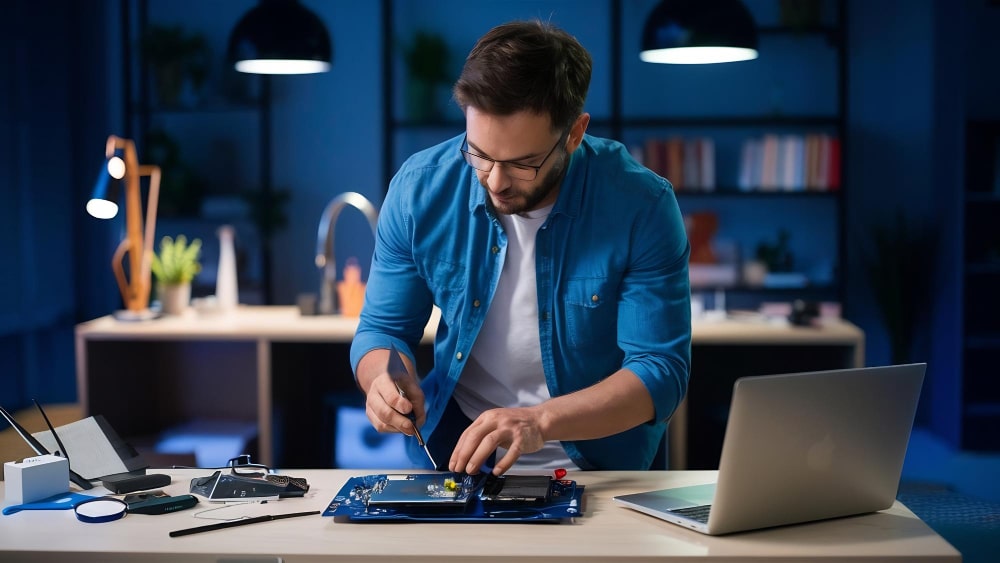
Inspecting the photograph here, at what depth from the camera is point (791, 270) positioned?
569cm

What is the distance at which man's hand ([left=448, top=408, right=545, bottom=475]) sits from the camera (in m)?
1.61

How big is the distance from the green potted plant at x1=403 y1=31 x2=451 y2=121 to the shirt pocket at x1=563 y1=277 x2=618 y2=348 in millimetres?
3920

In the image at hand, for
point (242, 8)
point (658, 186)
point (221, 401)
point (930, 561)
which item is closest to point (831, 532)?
point (930, 561)

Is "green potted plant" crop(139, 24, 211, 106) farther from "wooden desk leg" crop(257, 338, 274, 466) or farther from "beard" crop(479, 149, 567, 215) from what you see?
"beard" crop(479, 149, 567, 215)

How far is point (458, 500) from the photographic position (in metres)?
1.55

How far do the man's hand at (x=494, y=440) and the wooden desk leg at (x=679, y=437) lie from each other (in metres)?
1.78

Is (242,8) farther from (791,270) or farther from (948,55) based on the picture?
(948,55)

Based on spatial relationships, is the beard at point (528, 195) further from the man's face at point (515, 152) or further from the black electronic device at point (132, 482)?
the black electronic device at point (132, 482)

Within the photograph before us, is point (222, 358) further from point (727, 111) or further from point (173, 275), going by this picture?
point (727, 111)

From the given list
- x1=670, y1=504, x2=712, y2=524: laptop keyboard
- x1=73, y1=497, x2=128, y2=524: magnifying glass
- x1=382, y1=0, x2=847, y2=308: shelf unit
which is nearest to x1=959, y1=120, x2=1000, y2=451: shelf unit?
x1=382, y1=0, x2=847, y2=308: shelf unit

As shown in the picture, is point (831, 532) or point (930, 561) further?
point (831, 532)

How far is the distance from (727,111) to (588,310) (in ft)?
13.5

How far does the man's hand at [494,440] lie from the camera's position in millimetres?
1614

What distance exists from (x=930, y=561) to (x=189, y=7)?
5461mm
